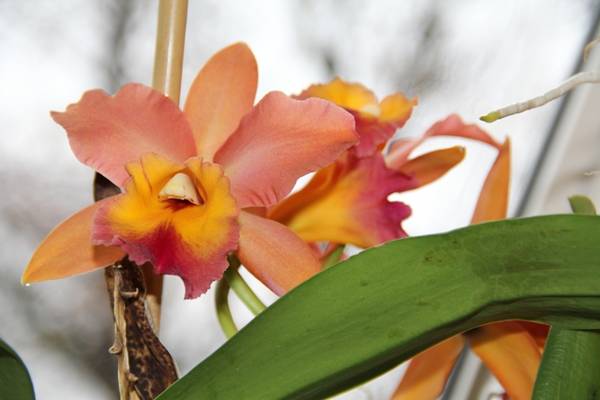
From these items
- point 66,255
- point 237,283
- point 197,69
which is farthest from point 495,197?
point 197,69

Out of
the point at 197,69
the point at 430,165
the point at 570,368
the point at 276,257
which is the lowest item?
the point at 570,368

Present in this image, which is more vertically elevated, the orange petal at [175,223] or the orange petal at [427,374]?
the orange petal at [175,223]

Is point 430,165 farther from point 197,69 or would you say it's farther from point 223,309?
point 197,69

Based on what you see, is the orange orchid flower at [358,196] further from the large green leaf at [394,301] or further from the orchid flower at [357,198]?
the large green leaf at [394,301]

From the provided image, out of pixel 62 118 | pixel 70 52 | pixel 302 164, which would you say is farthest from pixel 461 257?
pixel 70 52

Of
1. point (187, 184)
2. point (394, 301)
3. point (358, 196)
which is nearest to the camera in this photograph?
point (394, 301)

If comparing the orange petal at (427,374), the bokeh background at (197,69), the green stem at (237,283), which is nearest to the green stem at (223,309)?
the green stem at (237,283)
